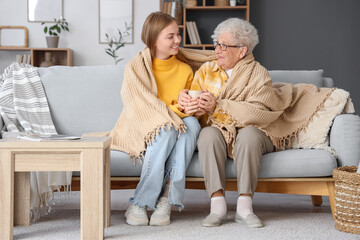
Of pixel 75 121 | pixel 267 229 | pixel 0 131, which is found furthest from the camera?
pixel 75 121

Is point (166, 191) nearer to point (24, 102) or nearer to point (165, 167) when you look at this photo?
point (165, 167)

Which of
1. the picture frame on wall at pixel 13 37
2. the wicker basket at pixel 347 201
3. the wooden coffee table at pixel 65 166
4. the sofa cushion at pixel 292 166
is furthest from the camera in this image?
the picture frame on wall at pixel 13 37

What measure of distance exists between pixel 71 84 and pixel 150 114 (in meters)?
0.70

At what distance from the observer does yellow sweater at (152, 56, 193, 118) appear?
262 cm

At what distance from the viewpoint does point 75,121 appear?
283 centimetres

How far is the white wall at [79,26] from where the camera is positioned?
5.24 metres

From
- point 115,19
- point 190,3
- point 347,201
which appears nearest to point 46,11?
point 115,19

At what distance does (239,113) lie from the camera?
2.46 metres

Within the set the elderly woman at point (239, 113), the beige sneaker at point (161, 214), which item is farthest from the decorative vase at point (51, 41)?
the beige sneaker at point (161, 214)

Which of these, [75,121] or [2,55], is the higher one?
[2,55]

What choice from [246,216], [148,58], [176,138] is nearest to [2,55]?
[148,58]

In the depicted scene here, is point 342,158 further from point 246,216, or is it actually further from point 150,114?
point 150,114

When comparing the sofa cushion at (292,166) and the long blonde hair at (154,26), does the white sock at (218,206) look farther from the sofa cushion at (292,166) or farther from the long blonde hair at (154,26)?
the long blonde hair at (154,26)

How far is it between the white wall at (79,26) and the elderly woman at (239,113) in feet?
8.77
